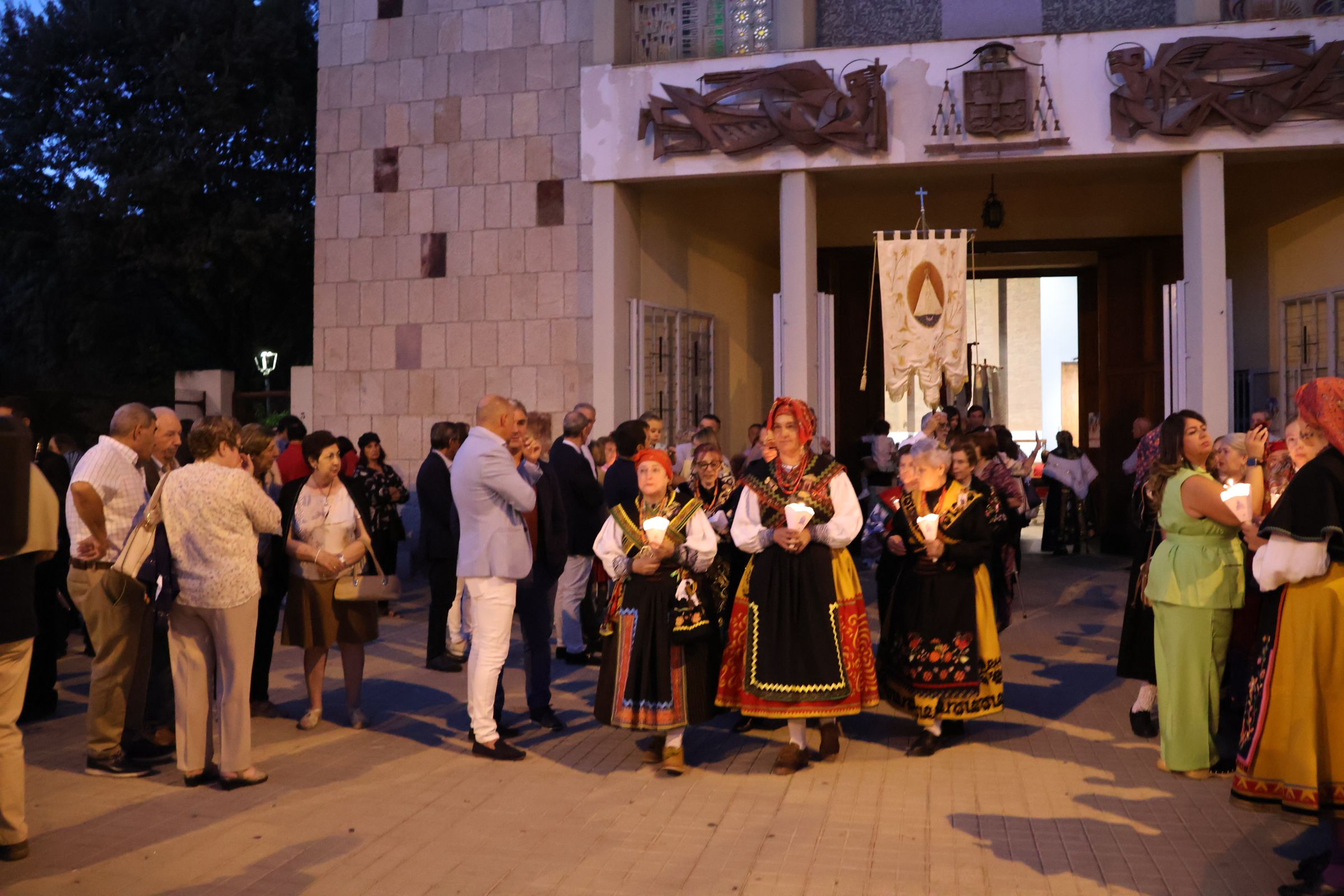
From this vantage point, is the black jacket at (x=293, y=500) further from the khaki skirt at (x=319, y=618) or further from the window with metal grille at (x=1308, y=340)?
the window with metal grille at (x=1308, y=340)

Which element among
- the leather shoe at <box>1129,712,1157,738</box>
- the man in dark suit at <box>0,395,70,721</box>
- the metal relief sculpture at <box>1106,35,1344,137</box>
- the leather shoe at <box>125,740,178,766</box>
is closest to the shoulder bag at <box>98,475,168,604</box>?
the leather shoe at <box>125,740,178,766</box>

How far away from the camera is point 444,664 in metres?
8.79

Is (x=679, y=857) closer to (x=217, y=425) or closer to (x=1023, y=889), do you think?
(x=1023, y=889)

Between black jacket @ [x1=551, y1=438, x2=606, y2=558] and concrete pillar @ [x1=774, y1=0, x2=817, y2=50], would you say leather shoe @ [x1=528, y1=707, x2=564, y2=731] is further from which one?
concrete pillar @ [x1=774, y1=0, x2=817, y2=50]

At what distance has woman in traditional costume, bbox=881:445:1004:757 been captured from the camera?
6.41 metres

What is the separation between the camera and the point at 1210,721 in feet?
19.3

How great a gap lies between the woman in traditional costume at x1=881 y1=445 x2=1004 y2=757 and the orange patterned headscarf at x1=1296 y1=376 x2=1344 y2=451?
6.99ft

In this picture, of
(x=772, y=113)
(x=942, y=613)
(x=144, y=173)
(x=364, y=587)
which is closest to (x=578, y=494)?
(x=364, y=587)

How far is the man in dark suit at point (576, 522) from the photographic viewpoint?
877cm

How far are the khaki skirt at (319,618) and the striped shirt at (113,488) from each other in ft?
3.42

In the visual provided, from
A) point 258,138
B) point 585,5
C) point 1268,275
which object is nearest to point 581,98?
point 585,5

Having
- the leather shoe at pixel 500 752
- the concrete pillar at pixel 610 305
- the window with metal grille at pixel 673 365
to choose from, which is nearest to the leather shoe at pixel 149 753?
the leather shoe at pixel 500 752

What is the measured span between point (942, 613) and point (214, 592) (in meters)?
3.62

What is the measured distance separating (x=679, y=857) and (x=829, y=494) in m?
2.09
